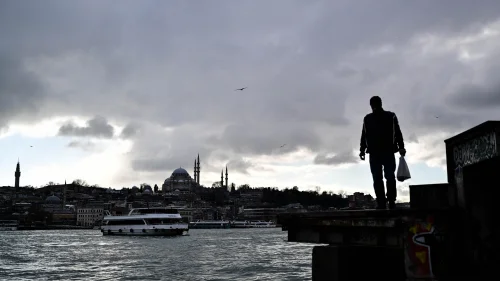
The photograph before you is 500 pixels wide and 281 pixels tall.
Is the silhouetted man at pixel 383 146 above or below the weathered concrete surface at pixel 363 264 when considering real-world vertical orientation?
above

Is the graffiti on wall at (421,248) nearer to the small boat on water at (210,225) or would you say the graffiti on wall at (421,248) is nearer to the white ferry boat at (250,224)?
the small boat on water at (210,225)

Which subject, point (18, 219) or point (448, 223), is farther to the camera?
point (18, 219)

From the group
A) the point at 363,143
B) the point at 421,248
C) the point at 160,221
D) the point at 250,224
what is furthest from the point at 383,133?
the point at 250,224

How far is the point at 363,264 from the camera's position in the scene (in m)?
6.96

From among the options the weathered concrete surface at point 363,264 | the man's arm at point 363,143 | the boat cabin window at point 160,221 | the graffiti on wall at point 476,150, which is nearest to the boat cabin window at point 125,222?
the boat cabin window at point 160,221

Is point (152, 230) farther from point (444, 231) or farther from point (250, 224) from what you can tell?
point (250, 224)

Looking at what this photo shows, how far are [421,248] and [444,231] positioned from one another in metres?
0.35

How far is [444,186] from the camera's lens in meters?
6.58

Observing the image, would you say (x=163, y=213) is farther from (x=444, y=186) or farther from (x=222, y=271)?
(x=444, y=186)

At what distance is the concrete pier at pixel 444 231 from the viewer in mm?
5750

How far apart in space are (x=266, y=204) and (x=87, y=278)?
163949mm

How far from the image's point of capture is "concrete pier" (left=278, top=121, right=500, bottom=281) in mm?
5750

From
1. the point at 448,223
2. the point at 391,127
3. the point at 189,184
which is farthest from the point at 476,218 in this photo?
the point at 189,184

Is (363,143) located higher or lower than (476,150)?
higher
